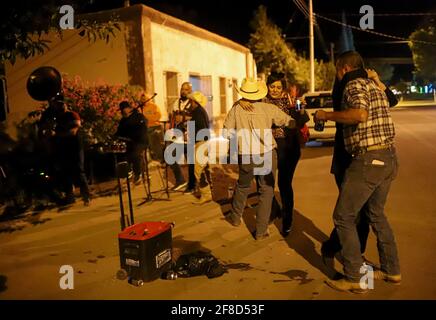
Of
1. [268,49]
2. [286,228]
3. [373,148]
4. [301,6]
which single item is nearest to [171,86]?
[286,228]

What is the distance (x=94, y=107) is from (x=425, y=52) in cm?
4997

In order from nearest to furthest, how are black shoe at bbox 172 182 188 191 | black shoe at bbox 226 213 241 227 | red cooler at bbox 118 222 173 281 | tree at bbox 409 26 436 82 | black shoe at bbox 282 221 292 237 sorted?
red cooler at bbox 118 222 173 281
black shoe at bbox 282 221 292 237
black shoe at bbox 226 213 241 227
black shoe at bbox 172 182 188 191
tree at bbox 409 26 436 82

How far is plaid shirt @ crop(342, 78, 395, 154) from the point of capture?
145 inches

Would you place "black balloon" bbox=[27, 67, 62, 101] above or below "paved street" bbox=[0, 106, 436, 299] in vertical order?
above

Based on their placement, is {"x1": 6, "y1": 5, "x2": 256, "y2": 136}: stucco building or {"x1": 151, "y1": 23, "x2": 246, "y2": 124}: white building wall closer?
{"x1": 6, "y1": 5, "x2": 256, "y2": 136}: stucco building

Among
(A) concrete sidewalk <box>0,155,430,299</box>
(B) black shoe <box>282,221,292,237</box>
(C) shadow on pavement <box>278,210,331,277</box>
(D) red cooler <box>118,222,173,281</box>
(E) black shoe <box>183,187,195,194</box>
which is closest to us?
(A) concrete sidewalk <box>0,155,430,299</box>

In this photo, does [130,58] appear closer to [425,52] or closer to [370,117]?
[370,117]

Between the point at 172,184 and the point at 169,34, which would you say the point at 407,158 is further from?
the point at 169,34

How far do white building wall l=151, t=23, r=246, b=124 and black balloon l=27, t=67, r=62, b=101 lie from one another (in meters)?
3.98

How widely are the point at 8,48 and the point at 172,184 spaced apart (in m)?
4.77

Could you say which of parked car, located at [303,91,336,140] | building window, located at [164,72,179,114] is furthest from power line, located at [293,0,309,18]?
building window, located at [164,72,179,114]

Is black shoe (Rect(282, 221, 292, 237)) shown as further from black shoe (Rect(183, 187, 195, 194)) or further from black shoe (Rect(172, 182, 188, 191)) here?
black shoe (Rect(172, 182, 188, 191))

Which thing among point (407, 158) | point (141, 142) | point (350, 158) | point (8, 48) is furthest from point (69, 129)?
point (407, 158)

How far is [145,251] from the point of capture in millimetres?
4121
